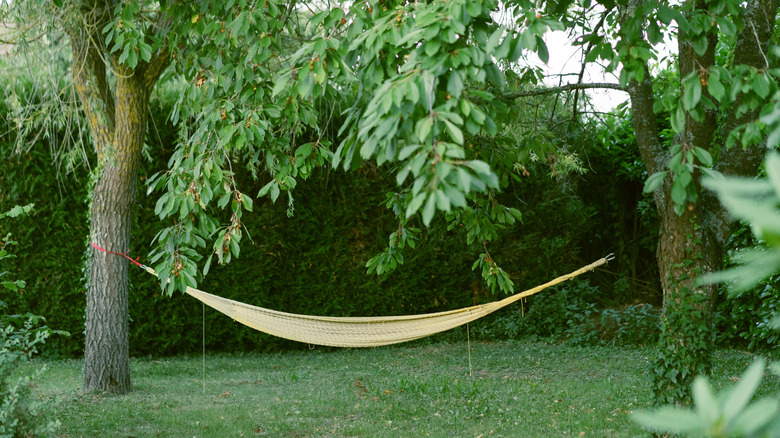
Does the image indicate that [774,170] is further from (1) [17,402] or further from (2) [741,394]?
(1) [17,402]

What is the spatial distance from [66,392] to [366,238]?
257 cm

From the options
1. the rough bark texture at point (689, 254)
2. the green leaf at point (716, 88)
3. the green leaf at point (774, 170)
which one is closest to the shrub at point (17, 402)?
the green leaf at point (716, 88)

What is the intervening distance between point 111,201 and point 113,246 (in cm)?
26

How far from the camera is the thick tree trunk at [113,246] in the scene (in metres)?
3.66

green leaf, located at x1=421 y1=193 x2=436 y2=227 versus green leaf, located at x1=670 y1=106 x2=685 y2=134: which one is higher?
green leaf, located at x1=670 y1=106 x2=685 y2=134

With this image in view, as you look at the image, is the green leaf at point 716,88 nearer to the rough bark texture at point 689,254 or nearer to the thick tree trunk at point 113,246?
the rough bark texture at point 689,254

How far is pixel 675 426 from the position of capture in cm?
43

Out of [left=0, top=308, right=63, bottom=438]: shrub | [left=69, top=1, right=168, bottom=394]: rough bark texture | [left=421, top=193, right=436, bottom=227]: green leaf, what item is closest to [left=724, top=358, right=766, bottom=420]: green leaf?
[left=421, top=193, right=436, bottom=227]: green leaf

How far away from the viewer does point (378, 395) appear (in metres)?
3.62

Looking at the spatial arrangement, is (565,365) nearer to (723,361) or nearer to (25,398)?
(723,361)

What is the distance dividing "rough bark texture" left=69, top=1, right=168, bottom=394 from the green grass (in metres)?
0.20

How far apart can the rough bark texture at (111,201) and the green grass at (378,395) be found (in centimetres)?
20

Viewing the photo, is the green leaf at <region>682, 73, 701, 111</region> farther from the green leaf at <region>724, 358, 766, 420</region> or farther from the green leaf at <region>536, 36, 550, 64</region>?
the green leaf at <region>724, 358, 766, 420</region>

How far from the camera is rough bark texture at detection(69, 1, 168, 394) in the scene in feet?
12.0
